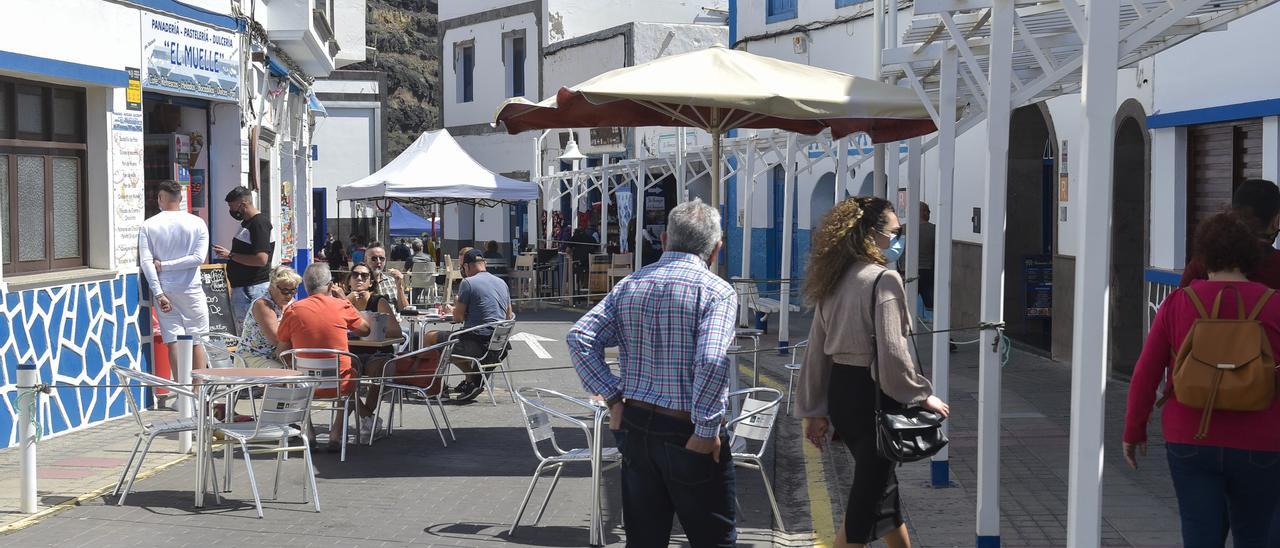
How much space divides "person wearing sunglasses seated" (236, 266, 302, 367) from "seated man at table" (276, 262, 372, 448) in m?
0.45

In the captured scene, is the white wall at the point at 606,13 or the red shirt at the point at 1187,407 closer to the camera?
the red shirt at the point at 1187,407

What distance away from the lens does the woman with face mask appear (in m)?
5.17

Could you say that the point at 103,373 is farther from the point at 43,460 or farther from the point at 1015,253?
the point at 1015,253

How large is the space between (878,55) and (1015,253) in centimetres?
544

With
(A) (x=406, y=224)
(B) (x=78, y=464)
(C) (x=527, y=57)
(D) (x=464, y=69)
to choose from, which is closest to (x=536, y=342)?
(B) (x=78, y=464)

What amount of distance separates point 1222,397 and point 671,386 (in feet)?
6.05

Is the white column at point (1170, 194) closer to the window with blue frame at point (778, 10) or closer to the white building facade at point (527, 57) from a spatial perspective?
the window with blue frame at point (778, 10)

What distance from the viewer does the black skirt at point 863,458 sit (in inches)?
209

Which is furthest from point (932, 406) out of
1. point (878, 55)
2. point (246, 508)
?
point (878, 55)

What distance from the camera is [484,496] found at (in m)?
7.82

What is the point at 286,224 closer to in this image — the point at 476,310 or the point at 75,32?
the point at 476,310

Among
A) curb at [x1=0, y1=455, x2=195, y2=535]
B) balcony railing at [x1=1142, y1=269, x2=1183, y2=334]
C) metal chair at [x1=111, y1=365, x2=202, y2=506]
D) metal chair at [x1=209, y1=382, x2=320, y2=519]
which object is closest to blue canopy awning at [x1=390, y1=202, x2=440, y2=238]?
balcony railing at [x1=1142, y1=269, x2=1183, y2=334]

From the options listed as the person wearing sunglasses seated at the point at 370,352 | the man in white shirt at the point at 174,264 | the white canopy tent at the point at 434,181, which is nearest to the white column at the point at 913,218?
the person wearing sunglasses seated at the point at 370,352

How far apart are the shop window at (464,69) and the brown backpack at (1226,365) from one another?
3555cm
